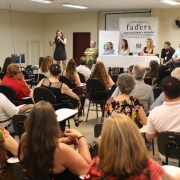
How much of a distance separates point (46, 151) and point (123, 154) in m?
0.67

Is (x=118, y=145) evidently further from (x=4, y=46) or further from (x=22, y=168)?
(x=4, y=46)

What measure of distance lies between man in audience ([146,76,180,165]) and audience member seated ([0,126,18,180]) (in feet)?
4.19

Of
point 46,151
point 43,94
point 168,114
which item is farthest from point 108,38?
point 46,151

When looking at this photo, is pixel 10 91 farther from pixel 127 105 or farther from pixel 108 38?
pixel 108 38

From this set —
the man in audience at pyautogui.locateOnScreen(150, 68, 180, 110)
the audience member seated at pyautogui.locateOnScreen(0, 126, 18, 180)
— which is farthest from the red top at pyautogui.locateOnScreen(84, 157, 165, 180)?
the man in audience at pyautogui.locateOnScreen(150, 68, 180, 110)

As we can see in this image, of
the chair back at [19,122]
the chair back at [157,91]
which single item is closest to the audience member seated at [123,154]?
the chair back at [19,122]

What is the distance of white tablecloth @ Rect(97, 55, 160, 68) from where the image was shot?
11.0 m

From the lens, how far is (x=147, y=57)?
10953 mm

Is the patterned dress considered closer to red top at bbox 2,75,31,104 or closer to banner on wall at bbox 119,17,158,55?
red top at bbox 2,75,31,104

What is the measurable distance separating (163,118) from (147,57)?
7.92m

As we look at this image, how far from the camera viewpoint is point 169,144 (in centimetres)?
299

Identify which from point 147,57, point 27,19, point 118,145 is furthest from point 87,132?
point 27,19

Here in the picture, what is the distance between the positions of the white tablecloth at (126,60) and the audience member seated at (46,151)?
8.90 meters

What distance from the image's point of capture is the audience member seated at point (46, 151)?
2.24 m
